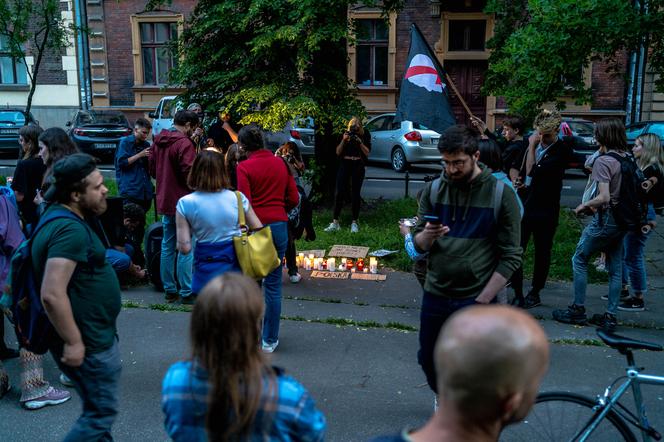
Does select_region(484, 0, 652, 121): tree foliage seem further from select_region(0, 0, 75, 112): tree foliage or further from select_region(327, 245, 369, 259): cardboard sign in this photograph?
select_region(0, 0, 75, 112): tree foliage

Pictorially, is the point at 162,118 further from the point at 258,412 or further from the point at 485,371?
the point at 485,371

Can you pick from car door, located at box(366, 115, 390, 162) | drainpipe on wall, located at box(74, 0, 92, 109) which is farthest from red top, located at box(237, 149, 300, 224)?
drainpipe on wall, located at box(74, 0, 92, 109)

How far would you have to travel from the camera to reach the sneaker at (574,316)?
6445 millimetres

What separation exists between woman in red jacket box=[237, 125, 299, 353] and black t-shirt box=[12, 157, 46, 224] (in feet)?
6.89

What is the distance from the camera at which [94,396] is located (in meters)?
3.34

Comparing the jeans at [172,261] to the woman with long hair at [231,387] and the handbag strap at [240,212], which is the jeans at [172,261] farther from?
the woman with long hair at [231,387]

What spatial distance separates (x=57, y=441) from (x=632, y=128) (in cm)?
1600

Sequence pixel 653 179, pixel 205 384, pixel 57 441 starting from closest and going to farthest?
pixel 205 384 → pixel 57 441 → pixel 653 179

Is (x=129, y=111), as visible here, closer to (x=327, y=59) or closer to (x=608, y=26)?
(x=327, y=59)

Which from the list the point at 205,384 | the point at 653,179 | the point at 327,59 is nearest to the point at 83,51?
the point at 327,59

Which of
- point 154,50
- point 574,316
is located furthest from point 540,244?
point 154,50

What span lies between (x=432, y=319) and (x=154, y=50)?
23.7 metres

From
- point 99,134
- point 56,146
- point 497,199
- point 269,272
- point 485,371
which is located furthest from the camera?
Answer: point 99,134

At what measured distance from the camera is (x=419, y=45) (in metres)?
7.22
